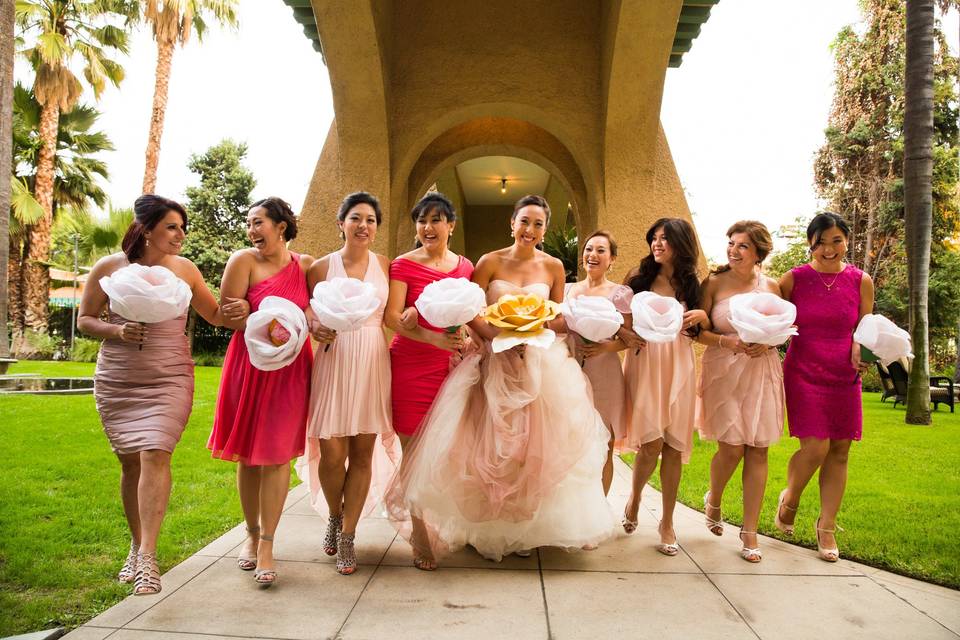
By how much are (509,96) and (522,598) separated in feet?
21.3

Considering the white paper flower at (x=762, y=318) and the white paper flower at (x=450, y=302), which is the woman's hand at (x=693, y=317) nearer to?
the white paper flower at (x=762, y=318)

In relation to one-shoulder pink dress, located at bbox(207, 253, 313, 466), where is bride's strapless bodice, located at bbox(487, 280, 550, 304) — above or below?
above

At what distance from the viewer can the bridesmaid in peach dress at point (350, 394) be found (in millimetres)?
3725

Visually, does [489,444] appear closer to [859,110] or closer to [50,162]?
[50,162]

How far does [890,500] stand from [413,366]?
4939 mm

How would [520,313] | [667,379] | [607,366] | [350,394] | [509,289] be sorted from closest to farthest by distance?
[520,313], [350,394], [509,289], [667,379], [607,366]

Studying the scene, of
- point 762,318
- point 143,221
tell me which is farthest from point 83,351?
point 762,318

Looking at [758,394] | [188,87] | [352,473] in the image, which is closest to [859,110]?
[758,394]

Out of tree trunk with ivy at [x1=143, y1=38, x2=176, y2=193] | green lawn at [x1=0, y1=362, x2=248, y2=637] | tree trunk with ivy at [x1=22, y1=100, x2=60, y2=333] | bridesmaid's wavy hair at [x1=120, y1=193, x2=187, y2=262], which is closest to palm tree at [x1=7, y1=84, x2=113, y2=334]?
tree trunk with ivy at [x1=22, y1=100, x2=60, y2=333]

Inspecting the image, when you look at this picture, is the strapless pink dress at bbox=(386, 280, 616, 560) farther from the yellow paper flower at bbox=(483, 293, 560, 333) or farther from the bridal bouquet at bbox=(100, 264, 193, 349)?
the bridal bouquet at bbox=(100, 264, 193, 349)

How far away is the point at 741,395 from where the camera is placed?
4.27 metres

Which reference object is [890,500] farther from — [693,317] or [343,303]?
[343,303]

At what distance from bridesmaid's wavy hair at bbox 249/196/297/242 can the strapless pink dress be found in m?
1.37

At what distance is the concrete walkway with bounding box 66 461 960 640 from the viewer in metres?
2.99
